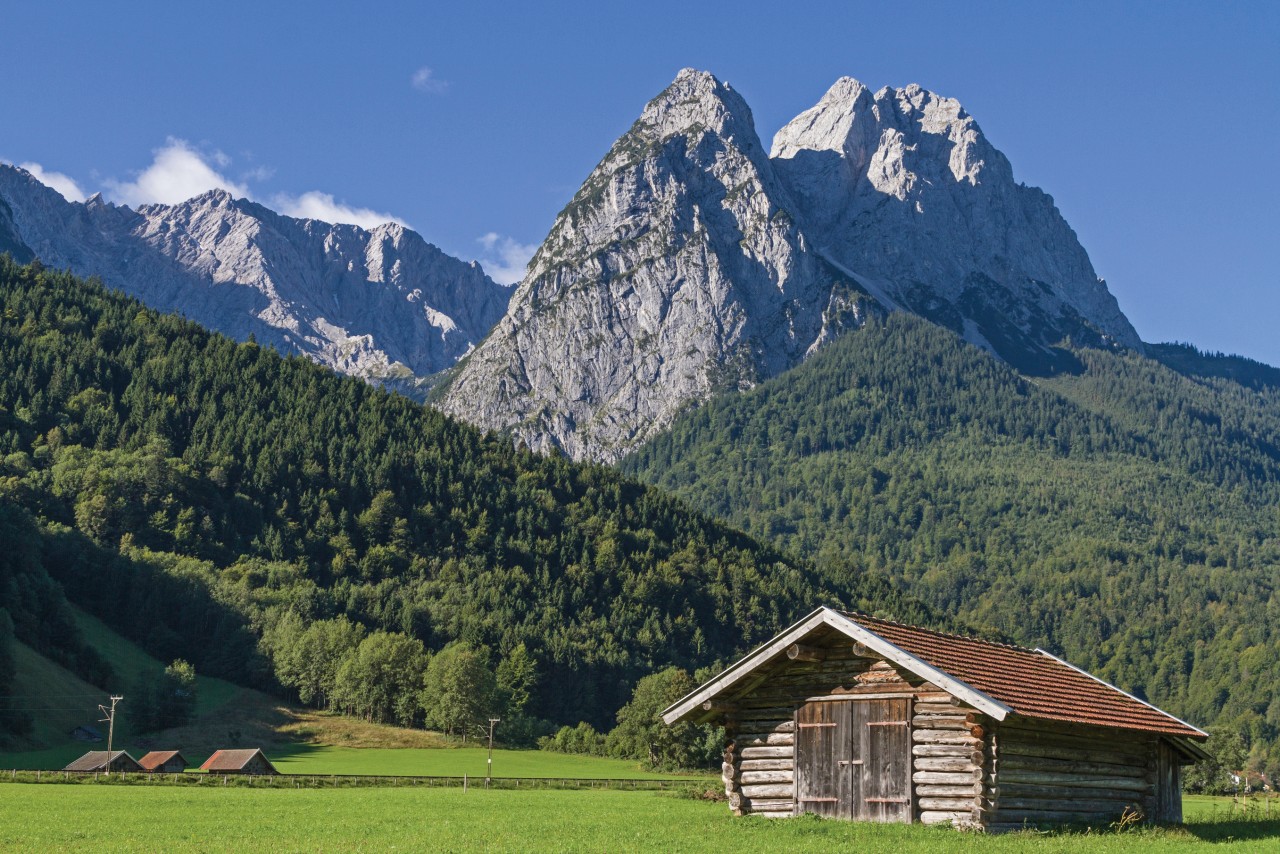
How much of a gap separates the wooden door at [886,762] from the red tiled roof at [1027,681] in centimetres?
179

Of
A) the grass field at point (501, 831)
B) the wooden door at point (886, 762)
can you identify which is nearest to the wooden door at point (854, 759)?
the wooden door at point (886, 762)

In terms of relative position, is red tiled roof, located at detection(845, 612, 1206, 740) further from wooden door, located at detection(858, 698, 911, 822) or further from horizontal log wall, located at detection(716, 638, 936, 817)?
wooden door, located at detection(858, 698, 911, 822)

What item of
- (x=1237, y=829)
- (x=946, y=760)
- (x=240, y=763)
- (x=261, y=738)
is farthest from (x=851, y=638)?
(x=261, y=738)

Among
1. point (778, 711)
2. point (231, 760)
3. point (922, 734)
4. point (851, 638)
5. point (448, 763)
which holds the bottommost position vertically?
point (448, 763)

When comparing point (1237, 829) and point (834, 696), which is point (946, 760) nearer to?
point (834, 696)

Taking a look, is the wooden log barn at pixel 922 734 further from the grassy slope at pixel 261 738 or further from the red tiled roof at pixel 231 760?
the grassy slope at pixel 261 738

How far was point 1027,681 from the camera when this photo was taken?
1464 inches

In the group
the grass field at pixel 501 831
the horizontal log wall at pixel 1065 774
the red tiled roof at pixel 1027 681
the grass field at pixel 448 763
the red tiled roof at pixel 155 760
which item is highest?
the red tiled roof at pixel 1027 681

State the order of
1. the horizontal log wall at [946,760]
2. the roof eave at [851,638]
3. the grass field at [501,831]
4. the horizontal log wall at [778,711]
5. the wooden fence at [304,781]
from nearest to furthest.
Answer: the grass field at [501,831]
the roof eave at [851,638]
the horizontal log wall at [946,760]
the horizontal log wall at [778,711]
the wooden fence at [304,781]

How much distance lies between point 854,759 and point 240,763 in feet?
220

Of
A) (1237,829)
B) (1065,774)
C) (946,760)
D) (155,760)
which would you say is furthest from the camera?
(155,760)

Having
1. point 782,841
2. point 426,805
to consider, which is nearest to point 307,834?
point 782,841

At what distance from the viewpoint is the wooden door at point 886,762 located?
35.1 meters

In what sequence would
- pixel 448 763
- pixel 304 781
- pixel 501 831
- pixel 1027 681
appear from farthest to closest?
pixel 448 763
pixel 304 781
pixel 1027 681
pixel 501 831
